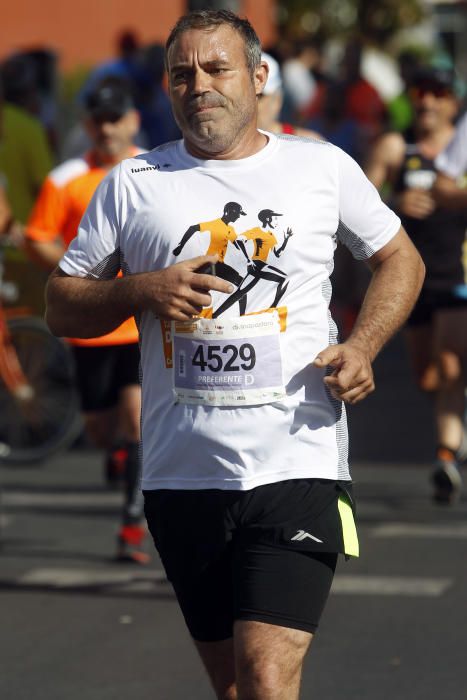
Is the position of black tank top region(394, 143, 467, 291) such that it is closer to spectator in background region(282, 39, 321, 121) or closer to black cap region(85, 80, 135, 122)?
black cap region(85, 80, 135, 122)

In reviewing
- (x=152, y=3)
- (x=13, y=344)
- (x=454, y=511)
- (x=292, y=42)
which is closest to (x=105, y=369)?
(x=454, y=511)

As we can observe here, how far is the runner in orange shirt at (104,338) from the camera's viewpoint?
742 centimetres

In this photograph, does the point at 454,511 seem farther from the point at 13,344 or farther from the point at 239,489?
the point at 239,489

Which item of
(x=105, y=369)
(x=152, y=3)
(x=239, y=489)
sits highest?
(x=239, y=489)

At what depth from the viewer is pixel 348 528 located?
3.91 m

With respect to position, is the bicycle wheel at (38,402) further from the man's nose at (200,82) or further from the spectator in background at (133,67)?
the man's nose at (200,82)

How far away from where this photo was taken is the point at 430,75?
8.66 metres

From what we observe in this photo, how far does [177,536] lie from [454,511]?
4810 mm

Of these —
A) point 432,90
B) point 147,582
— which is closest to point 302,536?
point 147,582

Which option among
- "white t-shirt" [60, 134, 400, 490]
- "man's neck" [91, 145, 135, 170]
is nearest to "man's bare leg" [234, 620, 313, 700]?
"white t-shirt" [60, 134, 400, 490]

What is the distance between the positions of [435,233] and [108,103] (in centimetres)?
194

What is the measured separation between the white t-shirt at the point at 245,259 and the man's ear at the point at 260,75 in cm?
16

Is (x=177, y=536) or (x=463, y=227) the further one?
(x=463, y=227)

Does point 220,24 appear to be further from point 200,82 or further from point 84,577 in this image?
point 84,577
